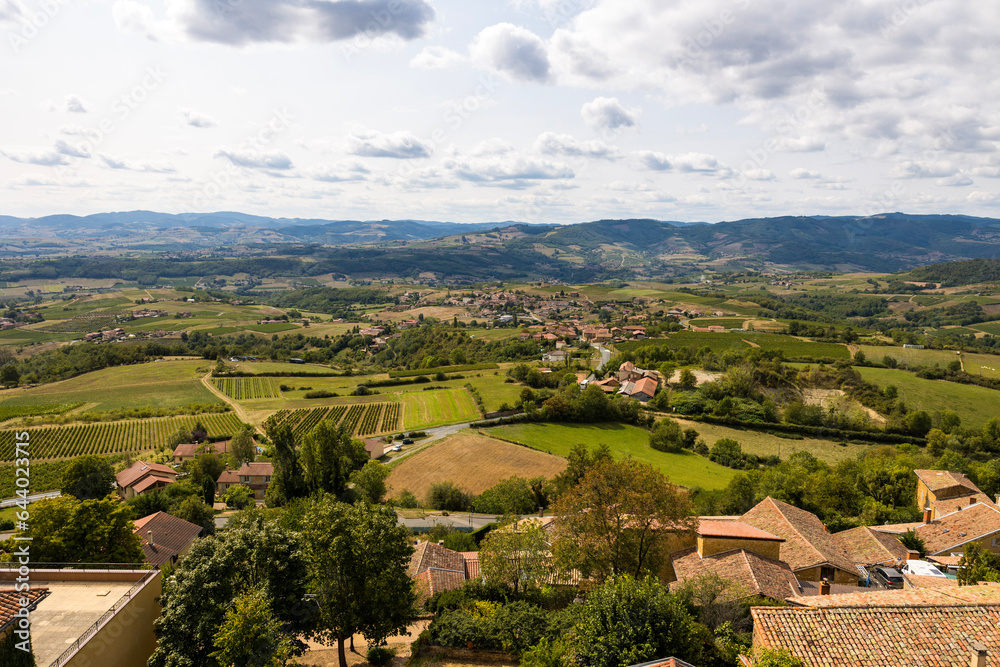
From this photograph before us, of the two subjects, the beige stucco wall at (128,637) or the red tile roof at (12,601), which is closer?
the red tile roof at (12,601)

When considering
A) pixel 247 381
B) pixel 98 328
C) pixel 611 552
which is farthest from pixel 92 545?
pixel 98 328

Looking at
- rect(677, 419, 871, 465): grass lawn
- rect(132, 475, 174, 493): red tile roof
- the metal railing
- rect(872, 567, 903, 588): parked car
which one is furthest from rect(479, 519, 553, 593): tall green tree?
rect(677, 419, 871, 465): grass lawn

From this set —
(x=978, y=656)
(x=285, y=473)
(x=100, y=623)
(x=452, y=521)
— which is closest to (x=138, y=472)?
(x=285, y=473)

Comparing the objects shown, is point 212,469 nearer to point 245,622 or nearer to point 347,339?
point 245,622

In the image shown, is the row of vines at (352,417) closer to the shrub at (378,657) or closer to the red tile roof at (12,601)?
the shrub at (378,657)

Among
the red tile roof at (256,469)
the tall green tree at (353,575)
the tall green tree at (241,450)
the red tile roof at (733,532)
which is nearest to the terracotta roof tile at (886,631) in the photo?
the red tile roof at (733,532)

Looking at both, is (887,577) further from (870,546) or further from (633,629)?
(633,629)
